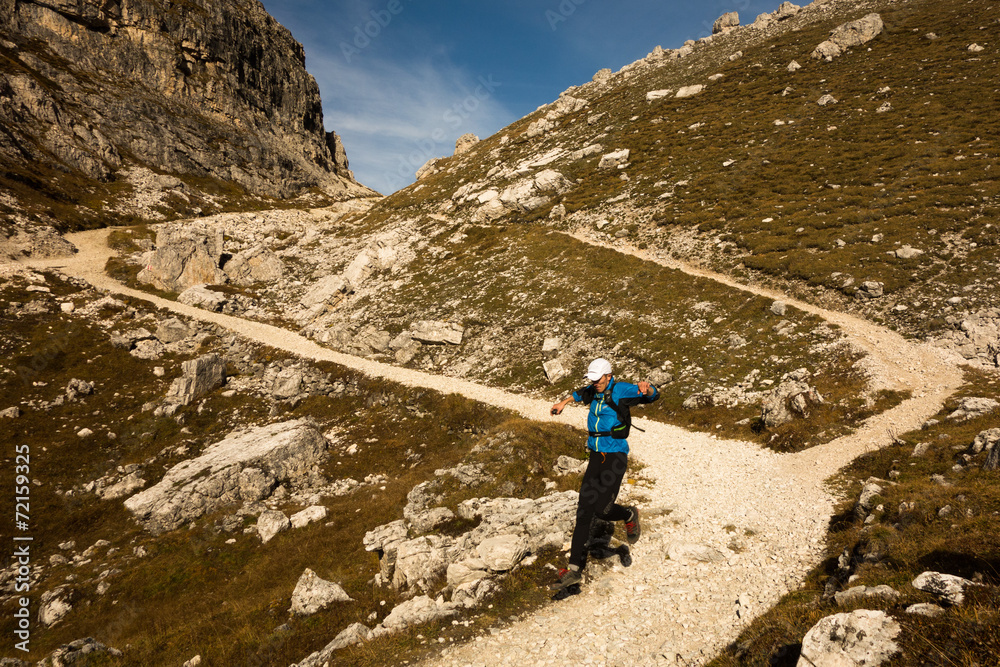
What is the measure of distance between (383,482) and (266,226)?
6153cm

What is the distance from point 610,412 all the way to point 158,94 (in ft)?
441

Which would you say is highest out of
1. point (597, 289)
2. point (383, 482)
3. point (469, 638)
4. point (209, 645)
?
point (597, 289)

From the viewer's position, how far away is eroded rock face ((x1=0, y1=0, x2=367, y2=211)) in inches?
2894

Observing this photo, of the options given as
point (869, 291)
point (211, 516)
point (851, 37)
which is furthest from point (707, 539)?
point (851, 37)

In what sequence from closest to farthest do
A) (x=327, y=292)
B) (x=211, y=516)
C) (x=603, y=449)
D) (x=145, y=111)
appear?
(x=603, y=449), (x=211, y=516), (x=327, y=292), (x=145, y=111)

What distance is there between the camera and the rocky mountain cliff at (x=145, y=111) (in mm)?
68188

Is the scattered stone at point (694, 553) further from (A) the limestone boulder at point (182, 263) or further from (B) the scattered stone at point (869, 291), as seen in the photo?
(A) the limestone boulder at point (182, 263)

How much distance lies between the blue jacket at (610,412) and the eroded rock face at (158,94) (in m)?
92.6

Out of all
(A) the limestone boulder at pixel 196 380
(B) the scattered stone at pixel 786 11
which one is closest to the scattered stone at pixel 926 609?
(A) the limestone boulder at pixel 196 380

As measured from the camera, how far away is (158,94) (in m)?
98.8

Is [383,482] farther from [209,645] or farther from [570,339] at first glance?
[570,339]

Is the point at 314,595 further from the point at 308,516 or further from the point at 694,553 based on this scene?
the point at 694,553

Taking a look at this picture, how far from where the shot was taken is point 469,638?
365 inches

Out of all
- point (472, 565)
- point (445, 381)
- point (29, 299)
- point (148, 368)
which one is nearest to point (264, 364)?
point (148, 368)
